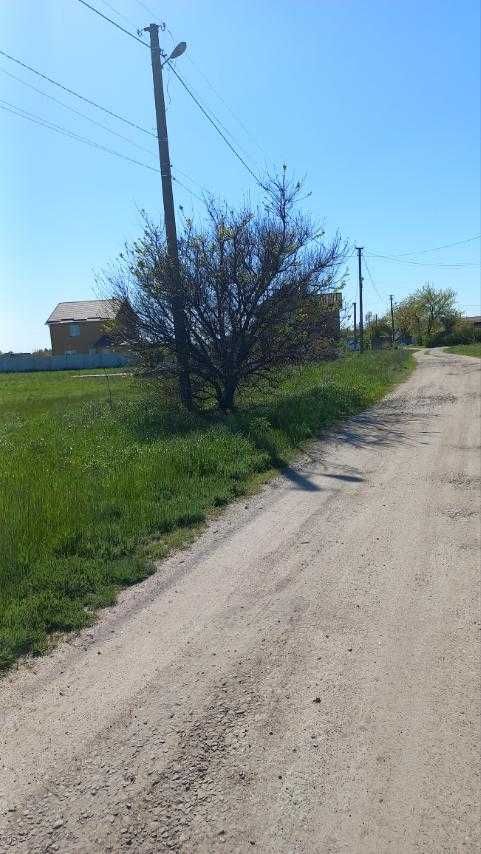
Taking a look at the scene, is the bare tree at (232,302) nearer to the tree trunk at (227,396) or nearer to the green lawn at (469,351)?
the tree trunk at (227,396)

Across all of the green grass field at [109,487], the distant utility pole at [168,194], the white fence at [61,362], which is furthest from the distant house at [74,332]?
the distant utility pole at [168,194]

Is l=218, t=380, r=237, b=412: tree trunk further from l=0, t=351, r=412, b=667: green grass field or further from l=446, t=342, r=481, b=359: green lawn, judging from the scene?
l=446, t=342, r=481, b=359: green lawn

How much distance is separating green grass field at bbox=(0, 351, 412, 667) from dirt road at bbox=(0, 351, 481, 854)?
0.39 metres

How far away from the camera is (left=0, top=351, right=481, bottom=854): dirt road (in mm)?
2350

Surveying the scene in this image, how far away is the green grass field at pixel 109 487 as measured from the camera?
14.6 feet

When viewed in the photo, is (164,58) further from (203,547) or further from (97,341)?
(97,341)

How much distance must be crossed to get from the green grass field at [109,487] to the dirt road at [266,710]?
0.39 metres

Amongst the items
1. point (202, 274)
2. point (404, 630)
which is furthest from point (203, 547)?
point (202, 274)

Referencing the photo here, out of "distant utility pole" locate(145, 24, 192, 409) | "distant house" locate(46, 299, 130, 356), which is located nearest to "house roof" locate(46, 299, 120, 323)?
"distant house" locate(46, 299, 130, 356)

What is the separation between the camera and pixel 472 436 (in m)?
10.6

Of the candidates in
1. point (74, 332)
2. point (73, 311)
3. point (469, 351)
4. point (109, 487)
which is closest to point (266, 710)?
point (109, 487)

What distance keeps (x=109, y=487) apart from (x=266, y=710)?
14.3 feet

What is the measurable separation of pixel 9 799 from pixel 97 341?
207ft

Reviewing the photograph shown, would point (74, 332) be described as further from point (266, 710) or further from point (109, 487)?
point (266, 710)
